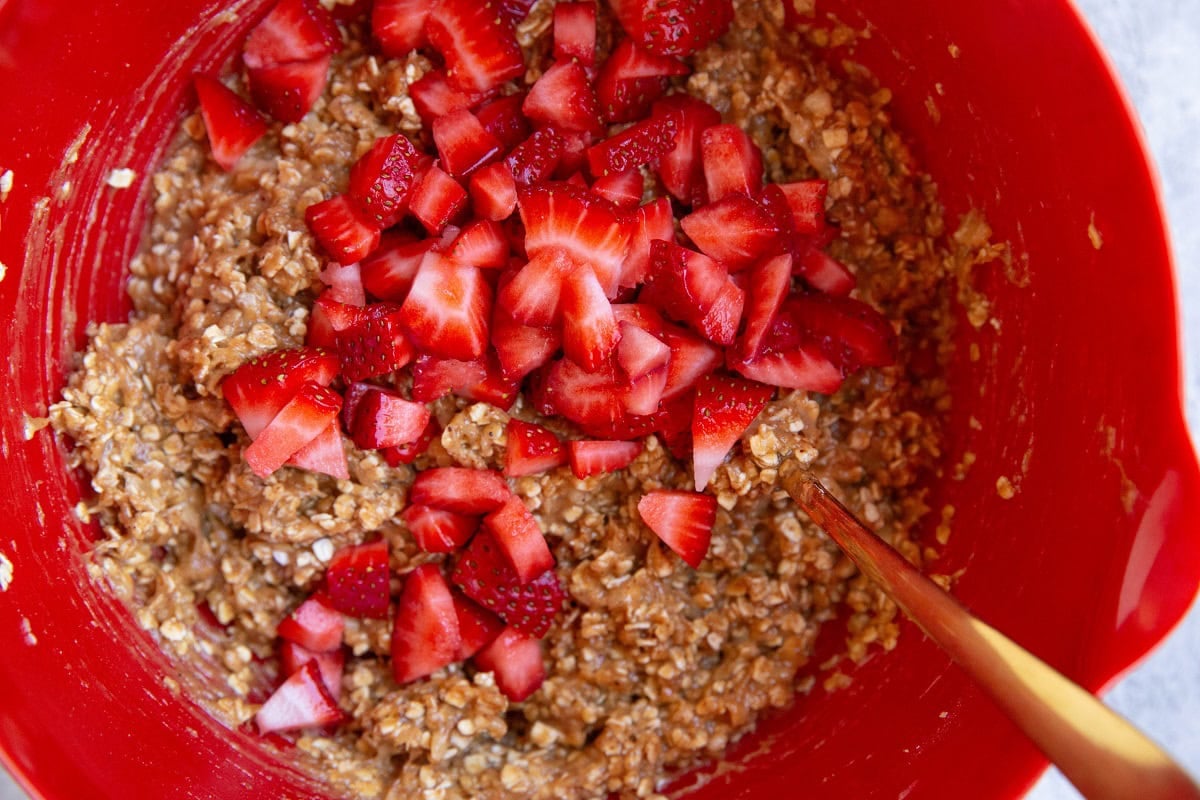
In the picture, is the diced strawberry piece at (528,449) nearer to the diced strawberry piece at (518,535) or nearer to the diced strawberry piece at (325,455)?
the diced strawberry piece at (518,535)

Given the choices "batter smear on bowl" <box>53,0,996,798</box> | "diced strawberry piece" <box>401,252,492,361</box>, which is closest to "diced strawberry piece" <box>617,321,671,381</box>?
"batter smear on bowl" <box>53,0,996,798</box>

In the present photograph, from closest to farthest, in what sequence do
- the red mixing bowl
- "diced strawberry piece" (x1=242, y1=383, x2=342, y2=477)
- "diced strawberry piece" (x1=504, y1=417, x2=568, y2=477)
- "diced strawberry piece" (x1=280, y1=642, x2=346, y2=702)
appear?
the red mixing bowl → "diced strawberry piece" (x1=242, y1=383, x2=342, y2=477) → "diced strawberry piece" (x1=504, y1=417, x2=568, y2=477) → "diced strawberry piece" (x1=280, y1=642, x2=346, y2=702)

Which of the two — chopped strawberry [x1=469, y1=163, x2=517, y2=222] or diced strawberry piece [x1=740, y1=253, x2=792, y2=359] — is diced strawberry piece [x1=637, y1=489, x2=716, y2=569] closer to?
diced strawberry piece [x1=740, y1=253, x2=792, y2=359]

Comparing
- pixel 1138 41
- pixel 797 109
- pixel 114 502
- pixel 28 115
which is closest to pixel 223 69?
pixel 28 115

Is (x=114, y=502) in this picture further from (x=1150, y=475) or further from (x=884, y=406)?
(x=1150, y=475)

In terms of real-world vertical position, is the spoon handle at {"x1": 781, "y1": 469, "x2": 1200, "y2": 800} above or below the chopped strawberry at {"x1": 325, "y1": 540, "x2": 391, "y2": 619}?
above

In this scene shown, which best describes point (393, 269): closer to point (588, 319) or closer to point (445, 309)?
point (445, 309)

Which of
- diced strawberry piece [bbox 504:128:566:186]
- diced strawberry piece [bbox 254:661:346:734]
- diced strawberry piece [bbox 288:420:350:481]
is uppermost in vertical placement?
diced strawberry piece [bbox 504:128:566:186]
